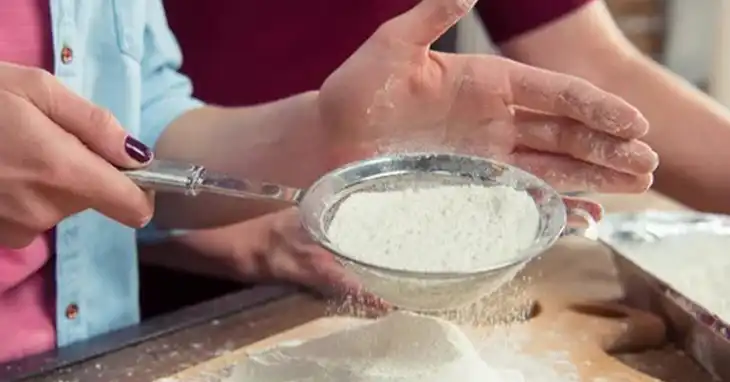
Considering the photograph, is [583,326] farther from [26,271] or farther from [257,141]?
[26,271]

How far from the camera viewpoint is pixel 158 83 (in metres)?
0.77

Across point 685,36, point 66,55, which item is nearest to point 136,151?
point 66,55

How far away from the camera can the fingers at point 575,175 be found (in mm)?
681

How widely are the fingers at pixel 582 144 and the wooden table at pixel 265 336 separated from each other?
106mm

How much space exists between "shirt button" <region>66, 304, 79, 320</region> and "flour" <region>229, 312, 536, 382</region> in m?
0.14

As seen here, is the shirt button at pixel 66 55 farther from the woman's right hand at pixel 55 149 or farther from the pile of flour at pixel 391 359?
the pile of flour at pixel 391 359

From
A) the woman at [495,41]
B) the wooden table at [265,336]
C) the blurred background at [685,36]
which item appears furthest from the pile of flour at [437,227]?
the blurred background at [685,36]

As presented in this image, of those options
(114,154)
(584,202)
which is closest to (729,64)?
(584,202)

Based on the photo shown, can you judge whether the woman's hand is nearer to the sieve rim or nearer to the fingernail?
the sieve rim

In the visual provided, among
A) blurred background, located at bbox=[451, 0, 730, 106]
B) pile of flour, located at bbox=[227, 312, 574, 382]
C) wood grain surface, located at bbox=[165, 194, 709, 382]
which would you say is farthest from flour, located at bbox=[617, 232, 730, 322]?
blurred background, located at bbox=[451, 0, 730, 106]

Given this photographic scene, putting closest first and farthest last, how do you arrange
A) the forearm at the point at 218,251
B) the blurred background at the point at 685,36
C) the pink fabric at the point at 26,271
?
1. the pink fabric at the point at 26,271
2. the forearm at the point at 218,251
3. the blurred background at the point at 685,36

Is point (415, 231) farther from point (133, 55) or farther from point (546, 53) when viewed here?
point (546, 53)

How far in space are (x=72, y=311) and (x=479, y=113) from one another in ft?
0.95

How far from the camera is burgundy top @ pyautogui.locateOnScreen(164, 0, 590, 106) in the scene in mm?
917
